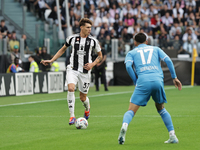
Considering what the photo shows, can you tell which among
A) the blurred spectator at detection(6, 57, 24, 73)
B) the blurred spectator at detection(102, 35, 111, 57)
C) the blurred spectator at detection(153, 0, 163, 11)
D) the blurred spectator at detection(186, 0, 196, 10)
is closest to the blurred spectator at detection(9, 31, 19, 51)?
the blurred spectator at detection(6, 57, 24, 73)

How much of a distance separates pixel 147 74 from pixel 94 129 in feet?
8.06

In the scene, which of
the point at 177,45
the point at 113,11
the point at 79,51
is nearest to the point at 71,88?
the point at 79,51

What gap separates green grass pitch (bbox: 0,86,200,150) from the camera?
24.0ft

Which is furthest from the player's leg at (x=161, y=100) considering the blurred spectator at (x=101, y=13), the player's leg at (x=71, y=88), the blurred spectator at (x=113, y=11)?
the blurred spectator at (x=113, y=11)

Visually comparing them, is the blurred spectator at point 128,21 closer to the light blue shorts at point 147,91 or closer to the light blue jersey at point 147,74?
the light blue jersey at point 147,74

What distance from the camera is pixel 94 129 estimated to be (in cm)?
931

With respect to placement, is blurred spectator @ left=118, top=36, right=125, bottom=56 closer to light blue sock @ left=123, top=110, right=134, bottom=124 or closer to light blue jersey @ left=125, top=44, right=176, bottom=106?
light blue jersey @ left=125, top=44, right=176, bottom=106

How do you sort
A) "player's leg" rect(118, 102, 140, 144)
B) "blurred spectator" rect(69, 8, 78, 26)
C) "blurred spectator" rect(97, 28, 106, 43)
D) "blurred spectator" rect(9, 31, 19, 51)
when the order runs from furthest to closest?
"blurred spectator" rect(69, 8, 78, 26)
"blurred spectator" rect(97, 28, 106, 43)
"blurred spectator" rect(9, 31, 19, 51)
"player's leg" rect(118, 102, 140, 144)

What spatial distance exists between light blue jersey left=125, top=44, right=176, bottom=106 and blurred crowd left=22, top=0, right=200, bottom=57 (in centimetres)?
1886

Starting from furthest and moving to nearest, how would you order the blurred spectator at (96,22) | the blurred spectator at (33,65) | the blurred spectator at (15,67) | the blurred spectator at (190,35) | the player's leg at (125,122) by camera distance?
the blurred spectator at (190,35) → the blurred spectator at (96,22) → the blurred spectator at (33,65) → the blurred spectator at (15,67) → the player's leg at (125,122)

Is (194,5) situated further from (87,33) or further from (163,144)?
(163,144)

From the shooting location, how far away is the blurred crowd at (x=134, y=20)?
1061 inches

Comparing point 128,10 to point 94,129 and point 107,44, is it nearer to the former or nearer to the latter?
point 107,44

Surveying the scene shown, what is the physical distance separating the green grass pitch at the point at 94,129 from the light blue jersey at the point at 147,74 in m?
0.78
